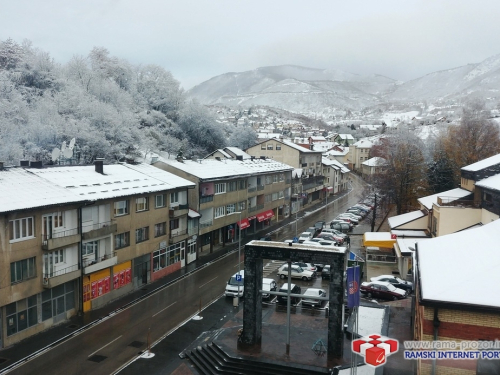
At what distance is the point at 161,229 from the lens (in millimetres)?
33562

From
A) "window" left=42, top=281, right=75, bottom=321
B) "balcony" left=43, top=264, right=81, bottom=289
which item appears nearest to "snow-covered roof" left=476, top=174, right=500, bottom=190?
"balcony" left=43, top=264, right=81, bottom=289

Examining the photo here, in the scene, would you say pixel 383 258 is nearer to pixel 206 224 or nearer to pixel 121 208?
pixel 206 224

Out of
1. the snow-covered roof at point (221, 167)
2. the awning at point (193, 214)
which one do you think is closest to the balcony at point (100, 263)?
the awning at point (193, 214)

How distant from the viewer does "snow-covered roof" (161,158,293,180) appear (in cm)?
4140

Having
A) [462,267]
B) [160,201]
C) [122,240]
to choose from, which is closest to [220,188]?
[160,201]

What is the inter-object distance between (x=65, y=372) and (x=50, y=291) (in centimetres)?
553

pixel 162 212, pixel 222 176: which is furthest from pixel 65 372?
pixel 222 176

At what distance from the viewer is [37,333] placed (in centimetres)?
2269

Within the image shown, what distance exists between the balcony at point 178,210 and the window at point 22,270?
12.8m

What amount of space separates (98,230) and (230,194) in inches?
790

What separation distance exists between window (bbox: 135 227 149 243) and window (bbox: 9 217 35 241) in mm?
8789

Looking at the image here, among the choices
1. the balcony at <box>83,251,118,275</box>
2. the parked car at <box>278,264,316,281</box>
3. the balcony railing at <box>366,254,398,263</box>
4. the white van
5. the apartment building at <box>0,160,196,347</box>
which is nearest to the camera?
the apartment building at <box>0,160,196,347</box>

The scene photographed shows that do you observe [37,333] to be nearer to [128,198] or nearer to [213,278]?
[128,198]

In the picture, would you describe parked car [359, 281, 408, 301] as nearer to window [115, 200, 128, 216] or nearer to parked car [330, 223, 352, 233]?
window [115, 200, 128, 216]
